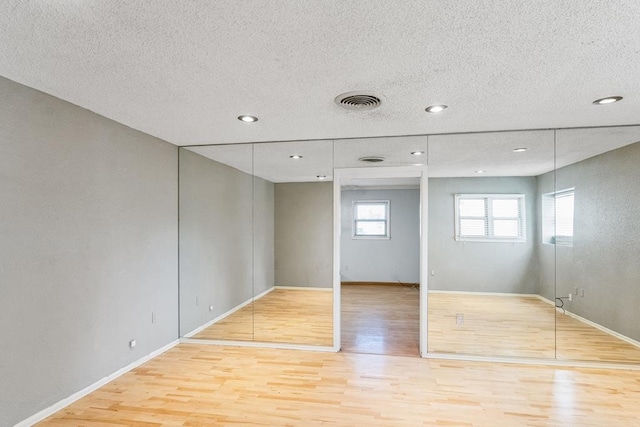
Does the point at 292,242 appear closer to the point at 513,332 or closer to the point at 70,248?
the point at 70,248

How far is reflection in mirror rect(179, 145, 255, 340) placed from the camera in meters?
3.96

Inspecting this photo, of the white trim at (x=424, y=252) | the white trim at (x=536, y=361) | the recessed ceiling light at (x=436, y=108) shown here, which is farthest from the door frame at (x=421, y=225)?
the recessed ceiling light at (x=436, y=108)

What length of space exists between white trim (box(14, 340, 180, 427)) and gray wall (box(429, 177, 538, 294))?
314 centimetres

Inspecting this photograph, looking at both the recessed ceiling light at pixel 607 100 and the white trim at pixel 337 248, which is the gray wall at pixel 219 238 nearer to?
the white trim at pixel 337 248

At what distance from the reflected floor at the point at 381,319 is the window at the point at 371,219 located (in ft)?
2.41

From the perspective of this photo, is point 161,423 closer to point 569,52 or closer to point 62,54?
point 62,54

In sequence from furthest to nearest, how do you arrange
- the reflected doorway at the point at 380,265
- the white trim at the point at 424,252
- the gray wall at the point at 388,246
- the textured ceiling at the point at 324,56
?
1. the gray wall at the point at 388,246
2. the reflected doorway at the point at 380,265
3. the white trim at the point at 424,252
4. the textured ceiling at the point at 324,56

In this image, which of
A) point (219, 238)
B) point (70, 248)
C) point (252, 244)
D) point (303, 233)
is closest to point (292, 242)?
point (303, 233)

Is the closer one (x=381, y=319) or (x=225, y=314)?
(x=225, y=314)

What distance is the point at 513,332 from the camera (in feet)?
11.6

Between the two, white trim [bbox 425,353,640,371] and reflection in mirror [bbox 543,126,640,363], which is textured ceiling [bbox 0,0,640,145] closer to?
reflection in mirror [bbox 543,126,640,363]

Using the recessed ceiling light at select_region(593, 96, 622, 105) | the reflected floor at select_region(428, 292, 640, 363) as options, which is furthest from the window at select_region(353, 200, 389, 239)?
the recessed ceiling light at select_region(593, 96, 622, 105)

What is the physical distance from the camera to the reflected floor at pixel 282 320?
153 inches

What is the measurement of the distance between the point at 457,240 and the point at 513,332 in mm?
1139
